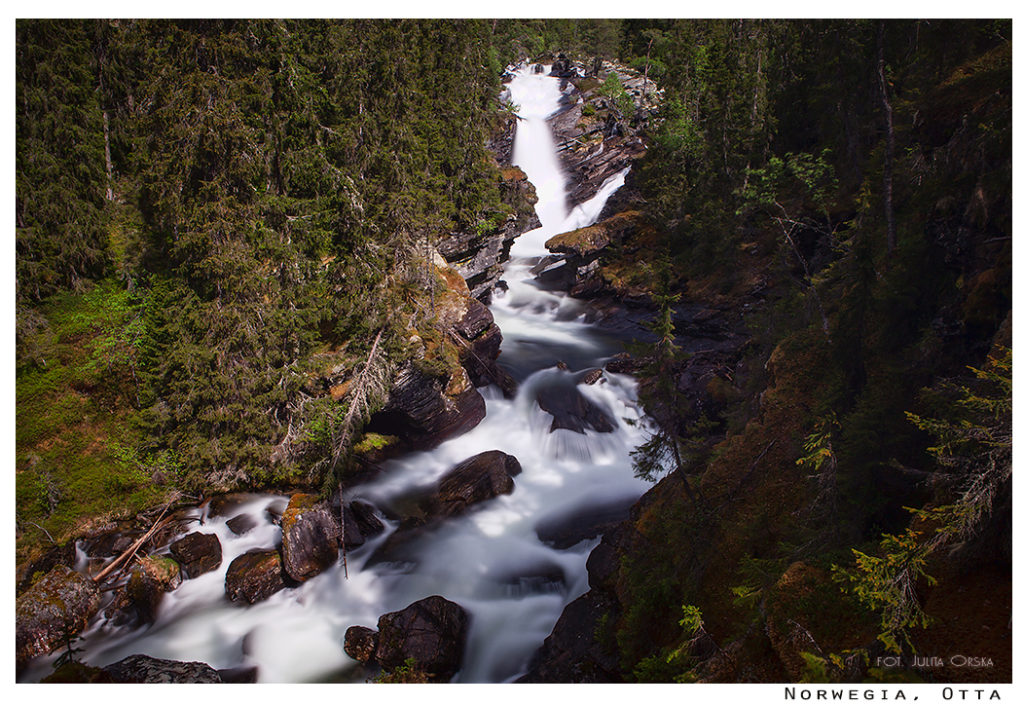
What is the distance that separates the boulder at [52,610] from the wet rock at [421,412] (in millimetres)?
7189

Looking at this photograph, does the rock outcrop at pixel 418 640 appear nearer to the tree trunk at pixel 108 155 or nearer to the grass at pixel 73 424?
the grass at pixel 73 424

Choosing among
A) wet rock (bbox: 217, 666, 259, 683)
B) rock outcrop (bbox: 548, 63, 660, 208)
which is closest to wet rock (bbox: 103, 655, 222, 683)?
wet rock (bbox: 217, 666, 259, 683)

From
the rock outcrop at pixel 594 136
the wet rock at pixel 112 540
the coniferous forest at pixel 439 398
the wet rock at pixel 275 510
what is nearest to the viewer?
the coniferous forest at pixel 439 398

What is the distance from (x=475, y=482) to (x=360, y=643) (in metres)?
5.08

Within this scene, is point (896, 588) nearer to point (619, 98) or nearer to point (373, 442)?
point (373, 442)

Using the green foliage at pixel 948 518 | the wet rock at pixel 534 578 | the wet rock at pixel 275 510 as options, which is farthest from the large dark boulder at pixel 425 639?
the green foliage at pixel 948 518

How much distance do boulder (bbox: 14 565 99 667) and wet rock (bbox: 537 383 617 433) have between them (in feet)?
39.0

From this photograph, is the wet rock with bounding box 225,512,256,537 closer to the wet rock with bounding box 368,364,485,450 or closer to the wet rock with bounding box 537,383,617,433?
the wet rock with bounding box 368,364,485,450

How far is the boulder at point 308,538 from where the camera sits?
10805mm

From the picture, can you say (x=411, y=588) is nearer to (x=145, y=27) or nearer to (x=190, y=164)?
(x=190, y=164)

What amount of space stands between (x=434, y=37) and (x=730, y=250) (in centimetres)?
1446

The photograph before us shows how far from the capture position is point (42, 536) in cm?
1040

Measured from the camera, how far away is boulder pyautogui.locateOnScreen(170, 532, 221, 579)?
422 inches

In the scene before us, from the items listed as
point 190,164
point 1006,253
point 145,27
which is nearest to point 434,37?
point 145,27
